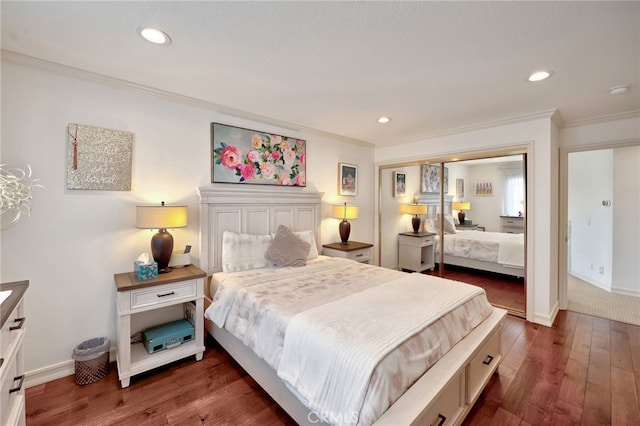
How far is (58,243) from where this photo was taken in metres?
2.12

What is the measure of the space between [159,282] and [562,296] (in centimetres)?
469

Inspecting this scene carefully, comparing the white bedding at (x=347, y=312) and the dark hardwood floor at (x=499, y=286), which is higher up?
the white bedding at (x=347, y=312)

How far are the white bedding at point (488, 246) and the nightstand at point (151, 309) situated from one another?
358 centimetres

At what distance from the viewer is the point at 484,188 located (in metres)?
3.77

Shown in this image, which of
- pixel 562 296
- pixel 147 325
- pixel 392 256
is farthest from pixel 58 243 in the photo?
pixel 562 296

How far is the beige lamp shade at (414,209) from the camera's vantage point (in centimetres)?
444

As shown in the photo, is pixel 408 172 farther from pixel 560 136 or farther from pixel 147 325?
pixel 147 325

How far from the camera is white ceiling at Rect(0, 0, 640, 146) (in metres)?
1.49

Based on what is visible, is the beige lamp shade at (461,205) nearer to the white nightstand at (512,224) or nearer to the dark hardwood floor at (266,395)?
the white nightstand at (512,224)

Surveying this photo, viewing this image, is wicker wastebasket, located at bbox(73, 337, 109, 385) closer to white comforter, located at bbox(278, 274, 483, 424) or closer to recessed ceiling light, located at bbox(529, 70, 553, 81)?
white comforter, located at bbox(278, 274, 483, 424)

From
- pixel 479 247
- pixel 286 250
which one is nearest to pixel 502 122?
pixel 479 247

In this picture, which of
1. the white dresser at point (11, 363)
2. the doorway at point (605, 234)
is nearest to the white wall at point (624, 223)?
the doorway at point (605, 234)

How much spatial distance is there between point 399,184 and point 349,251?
1753 mm

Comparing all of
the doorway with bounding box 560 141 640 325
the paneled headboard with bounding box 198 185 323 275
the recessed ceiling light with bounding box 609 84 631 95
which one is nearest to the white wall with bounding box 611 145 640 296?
the doorway with bounding box 560 141 640 325
